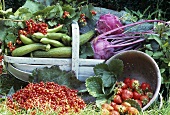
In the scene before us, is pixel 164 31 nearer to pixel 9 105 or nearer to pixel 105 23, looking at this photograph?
pixel 105 23

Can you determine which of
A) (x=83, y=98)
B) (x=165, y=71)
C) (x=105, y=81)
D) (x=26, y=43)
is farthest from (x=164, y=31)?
(x=26, y=43)

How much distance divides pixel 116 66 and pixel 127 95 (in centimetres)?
27

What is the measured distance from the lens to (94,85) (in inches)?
114

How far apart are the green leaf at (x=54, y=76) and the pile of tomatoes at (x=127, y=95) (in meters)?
0.36

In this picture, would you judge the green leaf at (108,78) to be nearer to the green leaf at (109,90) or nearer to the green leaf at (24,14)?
the green leaf at (109,90)

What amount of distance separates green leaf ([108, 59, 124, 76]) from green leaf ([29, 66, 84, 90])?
29 cm

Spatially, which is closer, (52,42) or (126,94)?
(126,94)

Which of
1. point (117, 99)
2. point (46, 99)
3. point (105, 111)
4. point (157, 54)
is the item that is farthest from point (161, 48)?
point (46, 99)

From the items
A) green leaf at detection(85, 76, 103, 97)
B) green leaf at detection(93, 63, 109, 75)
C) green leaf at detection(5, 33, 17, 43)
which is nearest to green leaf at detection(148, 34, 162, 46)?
green leaf at detection(93, 63, 109, 75)

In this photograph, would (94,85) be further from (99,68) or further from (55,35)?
(55,35)

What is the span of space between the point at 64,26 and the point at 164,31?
811 mm

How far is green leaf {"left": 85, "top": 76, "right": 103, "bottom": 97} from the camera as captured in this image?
2.87 m

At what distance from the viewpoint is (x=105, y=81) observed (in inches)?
116

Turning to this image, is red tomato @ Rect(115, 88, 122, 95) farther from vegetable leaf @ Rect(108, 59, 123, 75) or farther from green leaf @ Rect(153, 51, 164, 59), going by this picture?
green leaf @ Rect(153, 51, 164, 59)
